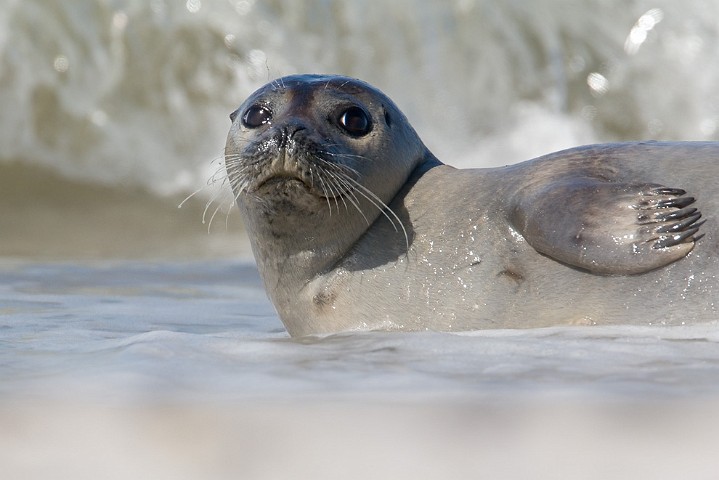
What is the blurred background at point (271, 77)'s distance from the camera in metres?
10.8

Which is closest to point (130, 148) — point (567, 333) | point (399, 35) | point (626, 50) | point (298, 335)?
point (399, 35)

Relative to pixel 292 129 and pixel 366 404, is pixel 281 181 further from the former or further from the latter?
pixel 366 404

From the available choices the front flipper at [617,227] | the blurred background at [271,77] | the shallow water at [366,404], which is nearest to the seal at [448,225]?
the front flipper at [617,227]

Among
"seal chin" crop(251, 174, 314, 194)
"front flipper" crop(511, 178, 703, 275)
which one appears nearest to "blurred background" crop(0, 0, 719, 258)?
"seal chin" crop(251, 174, 314, 194)

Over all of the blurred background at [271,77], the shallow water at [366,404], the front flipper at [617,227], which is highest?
the blurred background at [271,77]

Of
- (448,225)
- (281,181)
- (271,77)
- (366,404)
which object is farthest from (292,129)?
(271,77)

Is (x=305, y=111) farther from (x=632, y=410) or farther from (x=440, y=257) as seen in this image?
(x=632, y=410)

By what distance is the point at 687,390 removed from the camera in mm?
2430

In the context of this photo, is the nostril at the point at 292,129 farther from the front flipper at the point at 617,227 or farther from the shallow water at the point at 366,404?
the front flipper at the point at 617,227

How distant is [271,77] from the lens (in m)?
11.4

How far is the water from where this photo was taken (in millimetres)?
1941

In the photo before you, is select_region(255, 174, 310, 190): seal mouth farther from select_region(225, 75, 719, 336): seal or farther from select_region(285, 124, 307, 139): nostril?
select_region(285, 124, 307, 139): nostril

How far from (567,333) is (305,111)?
127 centimetres

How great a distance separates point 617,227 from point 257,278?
3111 mm
